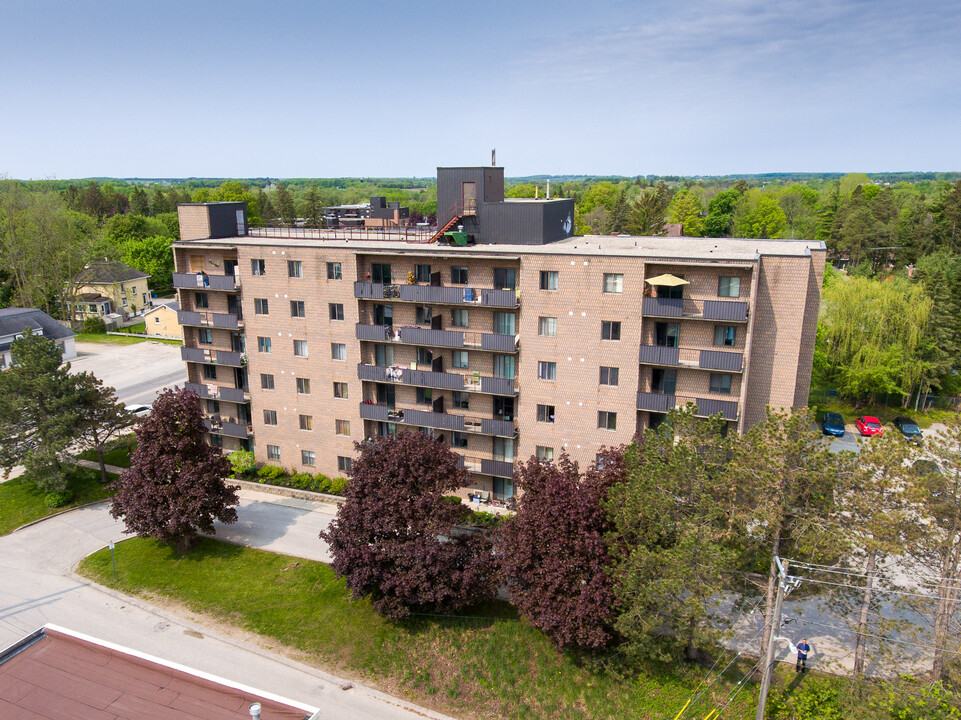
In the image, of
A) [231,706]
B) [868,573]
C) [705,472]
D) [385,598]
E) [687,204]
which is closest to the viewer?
[231,706]

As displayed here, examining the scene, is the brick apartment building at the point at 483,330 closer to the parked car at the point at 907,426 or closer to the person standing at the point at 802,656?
the person standing at the point at 802,656

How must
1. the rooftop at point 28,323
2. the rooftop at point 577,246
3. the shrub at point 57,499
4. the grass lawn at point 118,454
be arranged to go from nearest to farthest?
1. the rooftop at point 577,246
2. the shrub at point 57,499
3. the grass lawn at point 118,454
4. the rooftop at point 28,323

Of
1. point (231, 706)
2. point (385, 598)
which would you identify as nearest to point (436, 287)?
point (385, 598)

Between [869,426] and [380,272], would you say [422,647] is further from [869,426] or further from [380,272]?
[869,426]

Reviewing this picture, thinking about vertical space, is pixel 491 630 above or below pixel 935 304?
below

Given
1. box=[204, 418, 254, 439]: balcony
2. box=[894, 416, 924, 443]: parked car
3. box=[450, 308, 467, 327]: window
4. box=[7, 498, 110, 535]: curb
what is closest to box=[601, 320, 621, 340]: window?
box=[450, 308, 467, 327]: window

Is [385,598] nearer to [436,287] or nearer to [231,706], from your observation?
[231,706]

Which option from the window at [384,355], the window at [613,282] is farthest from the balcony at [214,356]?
the window at [613,282]
